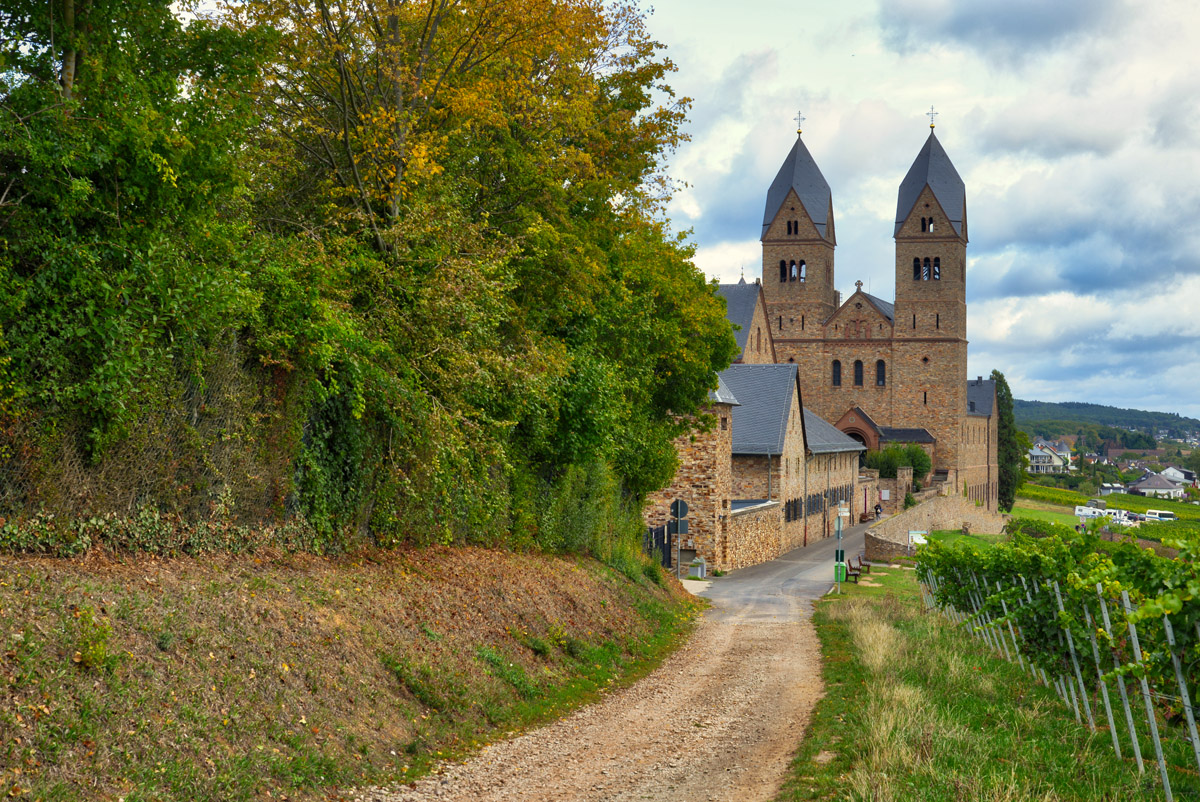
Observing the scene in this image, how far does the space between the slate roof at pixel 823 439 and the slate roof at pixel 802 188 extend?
27919 mm

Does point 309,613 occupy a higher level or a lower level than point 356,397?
lower

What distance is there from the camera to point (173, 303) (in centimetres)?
827

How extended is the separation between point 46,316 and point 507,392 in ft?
24.9

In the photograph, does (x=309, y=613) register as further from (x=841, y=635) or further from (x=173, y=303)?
(x=841, y=635)

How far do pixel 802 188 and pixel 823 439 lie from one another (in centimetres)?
3497

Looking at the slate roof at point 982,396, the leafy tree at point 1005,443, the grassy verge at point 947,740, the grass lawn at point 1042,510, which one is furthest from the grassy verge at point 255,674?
the grass lawn at point 1042,510

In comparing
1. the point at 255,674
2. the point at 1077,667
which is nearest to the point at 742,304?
the point at 1077,667

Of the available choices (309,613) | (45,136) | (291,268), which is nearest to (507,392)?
(291,268)

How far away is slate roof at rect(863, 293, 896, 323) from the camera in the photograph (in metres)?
76.6

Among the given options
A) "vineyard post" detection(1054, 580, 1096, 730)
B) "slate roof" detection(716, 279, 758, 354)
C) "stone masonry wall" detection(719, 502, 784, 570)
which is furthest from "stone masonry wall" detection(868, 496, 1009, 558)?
"vineyard post" detection(1054, 580, 1096, 730)

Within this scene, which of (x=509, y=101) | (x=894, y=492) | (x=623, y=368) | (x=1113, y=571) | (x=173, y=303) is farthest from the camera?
(x=894, y=492)

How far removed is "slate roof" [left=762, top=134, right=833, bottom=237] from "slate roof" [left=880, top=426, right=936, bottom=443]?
1673 centimetres

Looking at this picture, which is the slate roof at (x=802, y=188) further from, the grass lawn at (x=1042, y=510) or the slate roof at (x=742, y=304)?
the grass lawn at (x=1042, y=510)

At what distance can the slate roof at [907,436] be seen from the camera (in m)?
73.5
